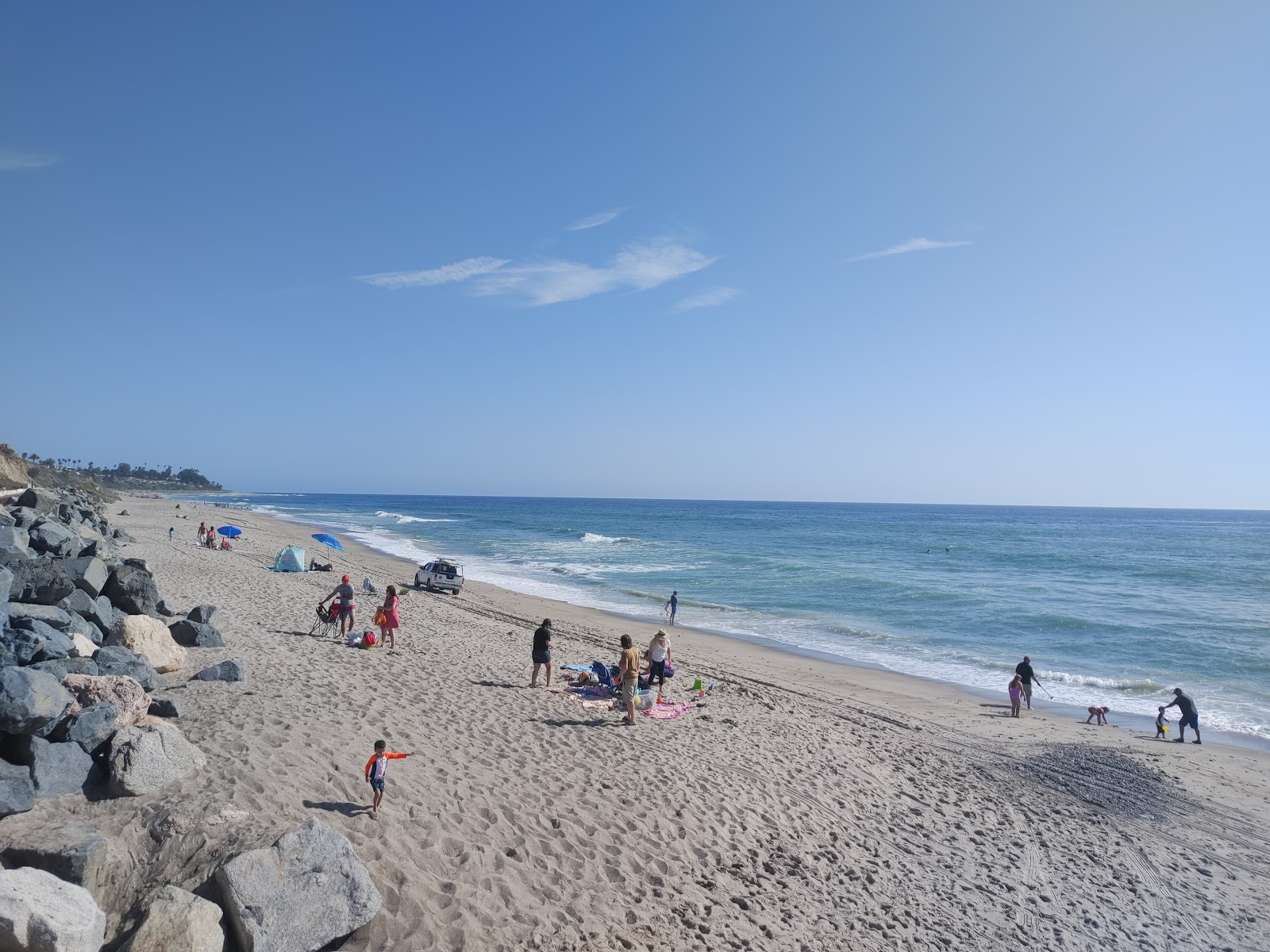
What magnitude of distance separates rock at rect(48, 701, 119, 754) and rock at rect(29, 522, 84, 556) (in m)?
9.78

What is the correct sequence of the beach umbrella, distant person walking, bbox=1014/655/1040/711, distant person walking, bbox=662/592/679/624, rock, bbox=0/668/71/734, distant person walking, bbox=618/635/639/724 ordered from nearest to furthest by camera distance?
1. rock, bbox=0/668/71/734
2. distant person walking, bbox=618/635/639/724
3. distant person walking, bbox=1014/655/1040/711
4. distant person walking, bbox=662/592/679/624
5. the beach umbrella

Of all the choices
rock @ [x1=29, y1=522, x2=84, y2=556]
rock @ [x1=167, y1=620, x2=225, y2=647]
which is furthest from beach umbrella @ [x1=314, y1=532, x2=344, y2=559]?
rock @ [x1=167, y1=620, x2=225, y2=647]

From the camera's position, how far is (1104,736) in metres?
14.1

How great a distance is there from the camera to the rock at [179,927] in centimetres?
454

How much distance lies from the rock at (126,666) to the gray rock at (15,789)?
8.32 feet

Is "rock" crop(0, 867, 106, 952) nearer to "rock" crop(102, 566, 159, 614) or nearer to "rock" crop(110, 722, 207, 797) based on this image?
"rock" crop(110, 722, 207, 797)

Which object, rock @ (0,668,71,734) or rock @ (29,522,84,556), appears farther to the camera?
rock @ (29,522,84,556)

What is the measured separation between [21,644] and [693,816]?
7.28 meters

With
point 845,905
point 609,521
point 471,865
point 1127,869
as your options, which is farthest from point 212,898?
point 609,521

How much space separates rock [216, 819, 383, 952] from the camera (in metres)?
4.85

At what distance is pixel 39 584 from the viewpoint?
398 inches

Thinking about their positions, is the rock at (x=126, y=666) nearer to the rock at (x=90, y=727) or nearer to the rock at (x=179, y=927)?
the rock at (x=90, y=727)

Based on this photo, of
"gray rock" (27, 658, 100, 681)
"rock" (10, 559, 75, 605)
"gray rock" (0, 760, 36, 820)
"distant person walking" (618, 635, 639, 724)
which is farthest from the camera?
"distant person walking" (618, 635, 639, 724)

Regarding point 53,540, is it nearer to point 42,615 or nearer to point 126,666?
point 42,615
